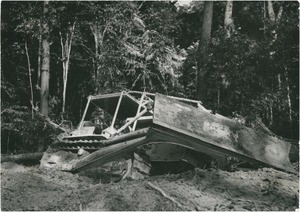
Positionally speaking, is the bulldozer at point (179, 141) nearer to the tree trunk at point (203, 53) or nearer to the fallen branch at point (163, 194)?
the fallen branch at point (163, 194)

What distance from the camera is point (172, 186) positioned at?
5312 millimetres

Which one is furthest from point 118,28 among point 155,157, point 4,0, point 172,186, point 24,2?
point 172,186

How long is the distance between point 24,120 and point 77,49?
4.63 m

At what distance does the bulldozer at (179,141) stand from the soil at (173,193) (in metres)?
0.39

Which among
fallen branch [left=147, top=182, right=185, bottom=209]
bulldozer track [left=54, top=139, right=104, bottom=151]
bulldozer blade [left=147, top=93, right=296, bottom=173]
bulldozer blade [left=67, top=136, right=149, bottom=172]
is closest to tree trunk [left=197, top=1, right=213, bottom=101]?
bulldozer blade [left=147, top=93, right=296, bottom=173]

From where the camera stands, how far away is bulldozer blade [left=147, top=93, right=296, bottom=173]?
18.8 ft

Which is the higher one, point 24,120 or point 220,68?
point 220,68

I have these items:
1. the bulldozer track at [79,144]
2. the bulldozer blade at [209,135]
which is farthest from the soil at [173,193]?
the bulldozer track at [79,144]

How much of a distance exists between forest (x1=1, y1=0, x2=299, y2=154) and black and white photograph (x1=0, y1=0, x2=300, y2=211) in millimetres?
42

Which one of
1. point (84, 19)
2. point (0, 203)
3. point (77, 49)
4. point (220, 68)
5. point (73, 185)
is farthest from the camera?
point (77, 49)

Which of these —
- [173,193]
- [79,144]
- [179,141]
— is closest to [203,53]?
[79,144]

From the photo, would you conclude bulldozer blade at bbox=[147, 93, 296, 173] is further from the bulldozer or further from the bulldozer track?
the bulldozer track

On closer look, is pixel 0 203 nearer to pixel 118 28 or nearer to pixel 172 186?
pixel 172 186

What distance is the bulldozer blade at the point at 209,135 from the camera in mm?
5727
